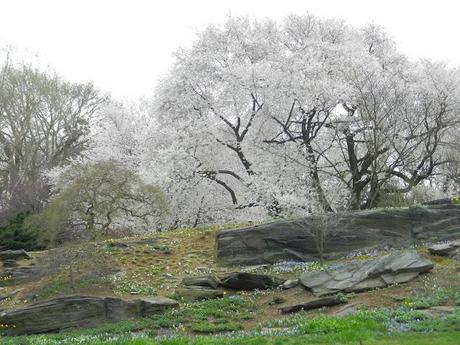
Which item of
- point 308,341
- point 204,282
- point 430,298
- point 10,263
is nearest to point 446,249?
point 430,298

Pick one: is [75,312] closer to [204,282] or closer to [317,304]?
[204,282]

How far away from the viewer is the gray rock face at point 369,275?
14781 millimetres

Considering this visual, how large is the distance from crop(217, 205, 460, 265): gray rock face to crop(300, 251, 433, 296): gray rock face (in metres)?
3.67

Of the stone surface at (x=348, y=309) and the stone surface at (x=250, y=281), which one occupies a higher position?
the stone surface at (x=250, y=281)

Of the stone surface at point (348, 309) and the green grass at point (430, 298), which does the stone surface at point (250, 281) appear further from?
the green grass at point (430, 298)

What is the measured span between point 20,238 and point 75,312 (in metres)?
11.5

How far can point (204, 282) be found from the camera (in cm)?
1664

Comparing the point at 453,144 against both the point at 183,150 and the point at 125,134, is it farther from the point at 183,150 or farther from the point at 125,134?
the point at 125,134

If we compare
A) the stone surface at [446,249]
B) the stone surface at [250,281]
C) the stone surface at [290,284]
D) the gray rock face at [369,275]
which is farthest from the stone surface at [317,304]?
the stone surface at [446,249]

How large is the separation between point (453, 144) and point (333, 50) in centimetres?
841

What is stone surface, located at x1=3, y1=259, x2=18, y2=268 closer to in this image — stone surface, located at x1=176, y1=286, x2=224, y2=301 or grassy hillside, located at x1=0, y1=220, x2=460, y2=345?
grassy hillside, located at x1=0, y1=220, x2=460, y2=345

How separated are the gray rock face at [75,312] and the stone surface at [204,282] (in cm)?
188

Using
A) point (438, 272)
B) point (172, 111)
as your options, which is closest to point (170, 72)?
point (172, 111)

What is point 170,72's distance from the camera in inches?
1296
